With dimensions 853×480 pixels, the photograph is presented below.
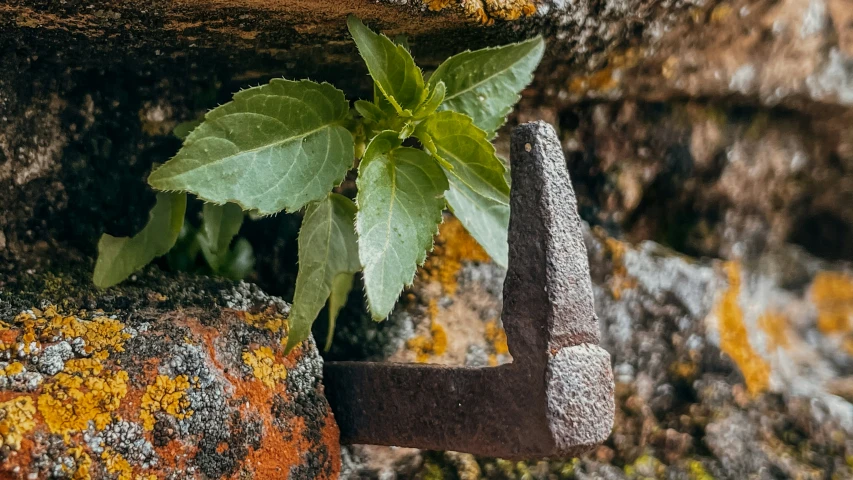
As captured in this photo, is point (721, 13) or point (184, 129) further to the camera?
point (721, 13)

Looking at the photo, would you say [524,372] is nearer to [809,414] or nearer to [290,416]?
[290,416]

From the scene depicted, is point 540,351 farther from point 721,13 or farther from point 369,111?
point 721,13

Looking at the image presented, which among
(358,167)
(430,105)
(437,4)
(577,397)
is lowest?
(577,397)

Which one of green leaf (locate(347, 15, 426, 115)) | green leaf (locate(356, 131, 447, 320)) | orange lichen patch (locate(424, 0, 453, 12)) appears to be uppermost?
orange lichen patch (locate(424, 0, 453, 12))

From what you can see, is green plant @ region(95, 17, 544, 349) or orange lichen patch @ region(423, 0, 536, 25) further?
orange lichen patch @ region(423, 0, 536, 25)

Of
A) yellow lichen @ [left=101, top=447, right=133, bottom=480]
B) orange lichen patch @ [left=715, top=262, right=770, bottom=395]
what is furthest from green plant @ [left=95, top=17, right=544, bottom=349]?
orange lichen patch @ [left=715, top=262, right=770, bottom=395]

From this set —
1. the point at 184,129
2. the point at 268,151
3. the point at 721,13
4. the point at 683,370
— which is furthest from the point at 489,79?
the point at 683,370

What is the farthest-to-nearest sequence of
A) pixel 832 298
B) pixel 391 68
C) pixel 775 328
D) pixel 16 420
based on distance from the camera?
pixel 832 298 < pixel 775 328 < pixel 391 68 < pixel 16 420

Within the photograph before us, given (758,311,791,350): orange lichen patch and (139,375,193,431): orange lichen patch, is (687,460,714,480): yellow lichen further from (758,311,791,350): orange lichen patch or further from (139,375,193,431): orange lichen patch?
(139,375,193,431): orange lichen patch
